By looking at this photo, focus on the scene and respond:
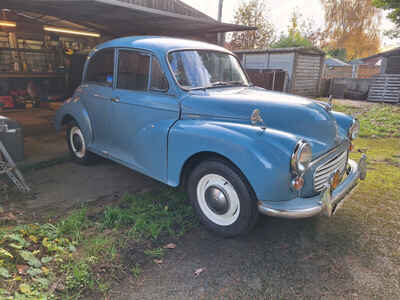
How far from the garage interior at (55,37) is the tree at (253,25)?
22099 mm

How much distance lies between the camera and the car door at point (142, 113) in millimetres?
3129

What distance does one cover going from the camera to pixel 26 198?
3.48 metres

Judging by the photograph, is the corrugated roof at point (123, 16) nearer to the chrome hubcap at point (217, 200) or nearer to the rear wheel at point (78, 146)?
the rear wheel at point (78, 146)

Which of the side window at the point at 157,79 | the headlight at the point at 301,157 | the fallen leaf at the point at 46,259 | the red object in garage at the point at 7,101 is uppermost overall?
the side window at the point at 157,79

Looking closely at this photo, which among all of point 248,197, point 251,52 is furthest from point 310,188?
point 251,52

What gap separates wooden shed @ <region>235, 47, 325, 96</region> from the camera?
14.2m

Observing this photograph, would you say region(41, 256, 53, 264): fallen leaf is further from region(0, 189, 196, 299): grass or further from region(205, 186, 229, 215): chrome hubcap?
region(205, 186, 229, 215): chrome hubcap

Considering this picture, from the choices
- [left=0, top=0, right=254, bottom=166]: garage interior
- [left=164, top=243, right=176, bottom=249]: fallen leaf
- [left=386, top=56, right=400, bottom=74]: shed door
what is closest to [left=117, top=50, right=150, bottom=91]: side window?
[left=164, top=243, right=176, bottom=249]: fallen leaf

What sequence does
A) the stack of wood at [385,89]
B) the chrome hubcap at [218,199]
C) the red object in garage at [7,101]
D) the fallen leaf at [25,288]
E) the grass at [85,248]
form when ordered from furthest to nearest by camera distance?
the stack of wood at [385,89], the red object in garage at [7,101], the chrome hubcap at [218,199], the grass at [85,248], the fallen leaf at [25,288]

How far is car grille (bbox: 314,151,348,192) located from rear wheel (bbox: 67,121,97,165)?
11.1ft

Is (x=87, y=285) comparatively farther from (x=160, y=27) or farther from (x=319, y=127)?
(x=160, y=27)

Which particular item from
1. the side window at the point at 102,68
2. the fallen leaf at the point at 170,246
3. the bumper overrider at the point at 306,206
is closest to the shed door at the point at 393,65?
the bumper overrider at the point at 306,206

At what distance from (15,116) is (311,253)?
8.41 metres

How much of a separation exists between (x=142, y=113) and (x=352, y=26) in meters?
46.0
